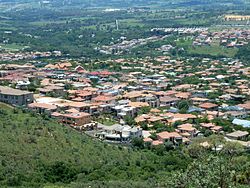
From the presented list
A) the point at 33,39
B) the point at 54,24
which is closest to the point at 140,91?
the point at 33,39

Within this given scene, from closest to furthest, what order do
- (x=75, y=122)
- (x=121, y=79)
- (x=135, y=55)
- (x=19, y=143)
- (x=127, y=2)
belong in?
(x=19, y=143) → (x=75, y=122) → (x=121, y=79) → (x=135, y=55) → (x=127, y=2)

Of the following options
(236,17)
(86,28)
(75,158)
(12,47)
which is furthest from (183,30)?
(75,158)

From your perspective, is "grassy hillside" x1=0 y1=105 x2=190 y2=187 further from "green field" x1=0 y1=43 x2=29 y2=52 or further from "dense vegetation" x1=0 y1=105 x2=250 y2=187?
"green field" x1=0 y1=43 x2=29 y2=52

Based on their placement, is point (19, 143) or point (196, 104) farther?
point (196, 104)

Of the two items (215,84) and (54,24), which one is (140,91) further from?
(54,24)

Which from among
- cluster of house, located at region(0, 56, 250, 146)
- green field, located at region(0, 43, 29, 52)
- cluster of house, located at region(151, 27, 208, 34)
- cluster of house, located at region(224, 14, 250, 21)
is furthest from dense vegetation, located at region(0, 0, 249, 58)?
cluster of house, located at region(0, 56, 250, 146)

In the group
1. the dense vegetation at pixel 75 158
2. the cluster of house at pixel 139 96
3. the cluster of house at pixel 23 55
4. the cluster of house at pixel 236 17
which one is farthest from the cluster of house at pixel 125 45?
the dense vegetation at pixel 75 158

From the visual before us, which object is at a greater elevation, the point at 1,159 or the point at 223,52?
the point at 1,159
